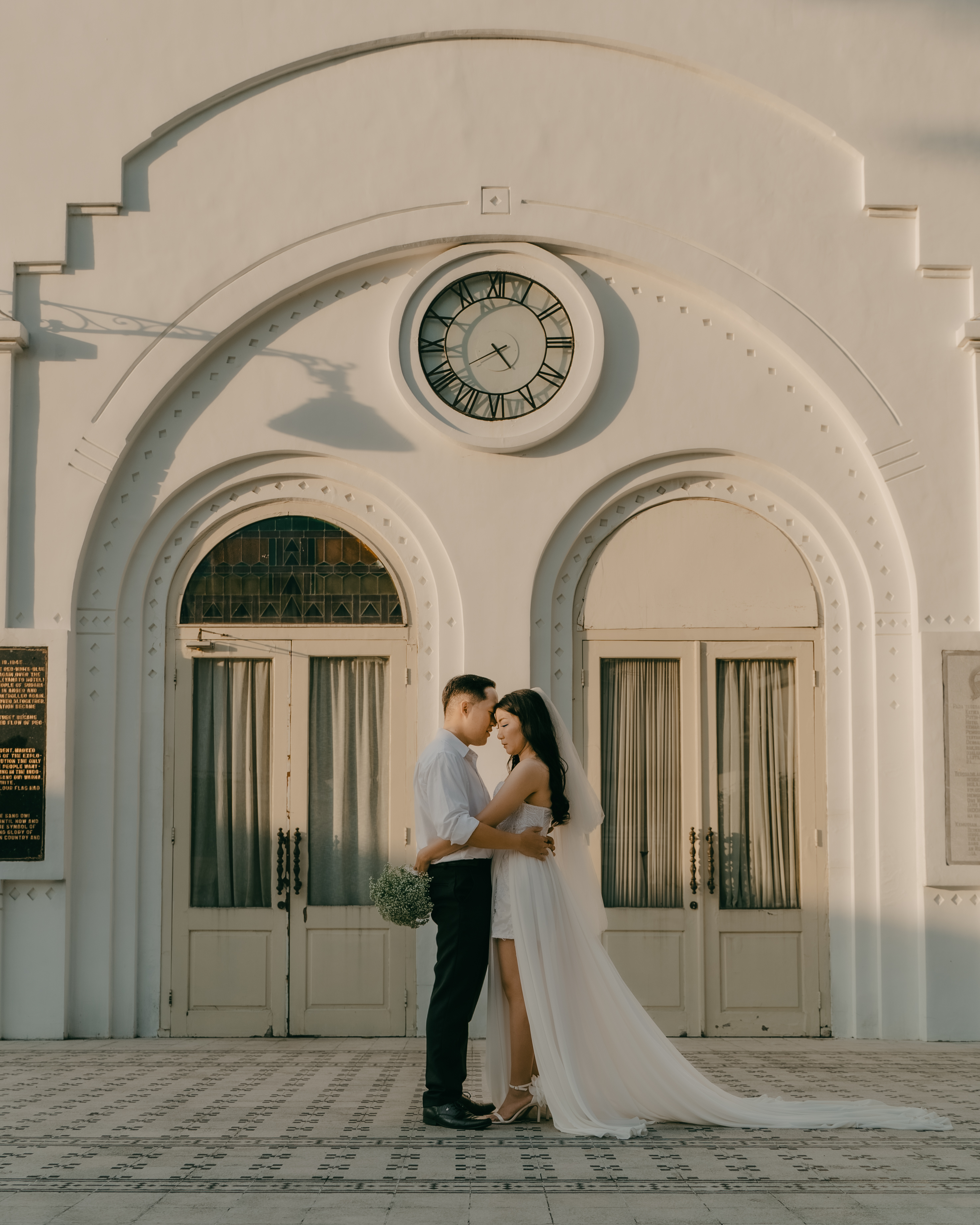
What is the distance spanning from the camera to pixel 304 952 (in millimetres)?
7969

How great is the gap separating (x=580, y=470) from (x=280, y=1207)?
5.21 m

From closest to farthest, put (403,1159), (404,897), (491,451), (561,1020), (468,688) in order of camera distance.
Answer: (403,1159) → (561,1020) → (404,897) → (468,688) → (491,451)

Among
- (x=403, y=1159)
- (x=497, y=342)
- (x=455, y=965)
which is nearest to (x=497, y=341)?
(x=497, y=342)

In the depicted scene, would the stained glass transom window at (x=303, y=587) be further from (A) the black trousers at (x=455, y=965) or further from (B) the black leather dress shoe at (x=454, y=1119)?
(B) the black leather dress shoe at (x=454, y=1119)

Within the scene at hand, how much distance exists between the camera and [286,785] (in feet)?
26.6

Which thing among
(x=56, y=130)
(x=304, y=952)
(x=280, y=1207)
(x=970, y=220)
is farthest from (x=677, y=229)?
(x=280, y=1207)

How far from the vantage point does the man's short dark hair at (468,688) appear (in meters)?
5.77

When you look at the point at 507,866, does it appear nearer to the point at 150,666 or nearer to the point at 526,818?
the point at 526,818

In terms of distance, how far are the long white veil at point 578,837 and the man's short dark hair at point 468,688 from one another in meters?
0.27

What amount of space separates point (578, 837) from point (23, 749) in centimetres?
389

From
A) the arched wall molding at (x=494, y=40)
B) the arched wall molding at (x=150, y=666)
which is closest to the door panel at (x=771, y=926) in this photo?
the arched wall molding at (x=150, y=666)

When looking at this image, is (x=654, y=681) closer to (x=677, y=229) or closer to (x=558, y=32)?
(x=677, y=229)

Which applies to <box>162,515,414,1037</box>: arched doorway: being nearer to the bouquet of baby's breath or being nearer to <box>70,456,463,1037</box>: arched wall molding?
<box>70,456,463,1037</box>: arched wall molding

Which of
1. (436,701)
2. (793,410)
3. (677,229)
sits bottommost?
(436,701)
